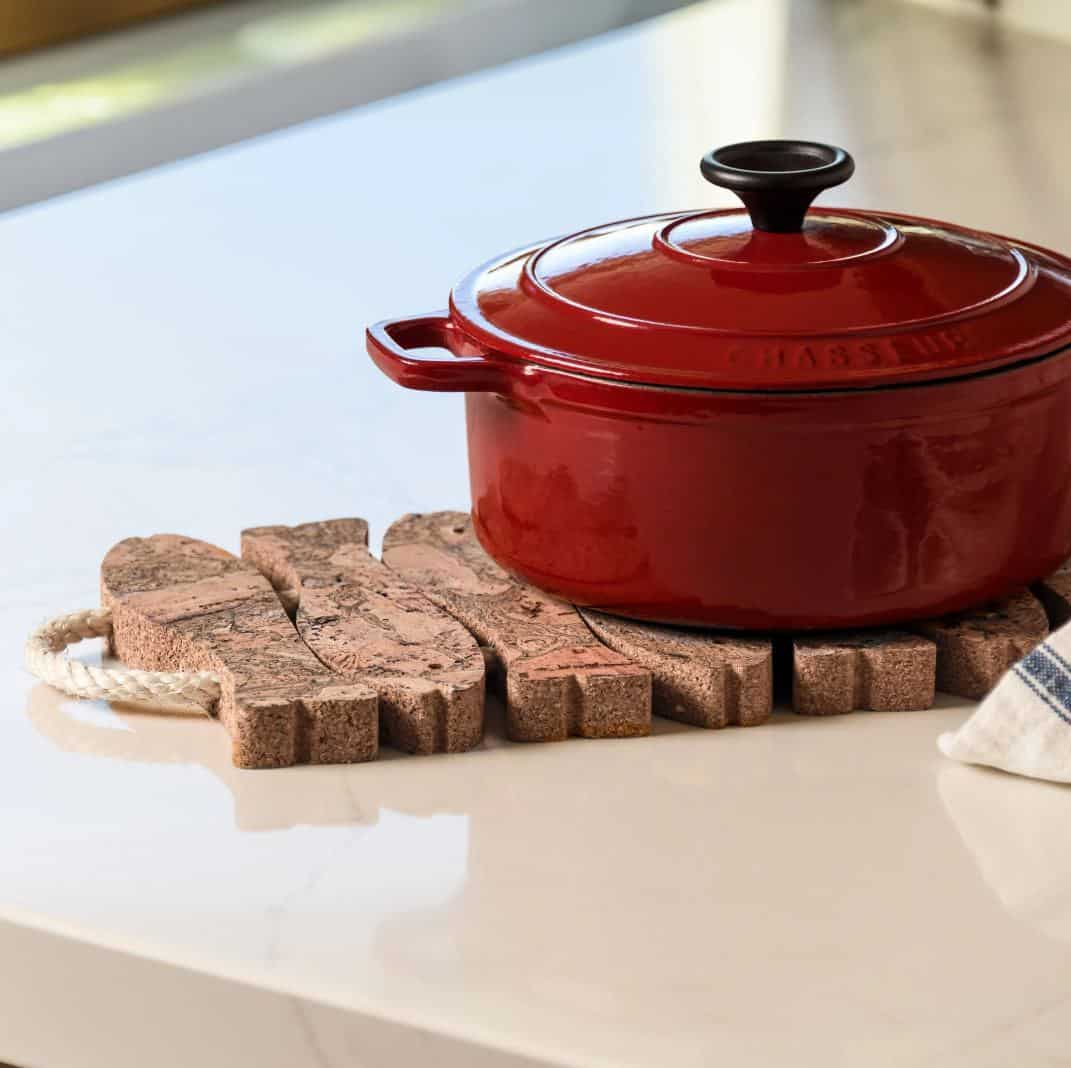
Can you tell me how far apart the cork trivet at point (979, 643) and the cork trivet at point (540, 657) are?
0.52 feet

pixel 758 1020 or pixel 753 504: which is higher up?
pixel 753 504

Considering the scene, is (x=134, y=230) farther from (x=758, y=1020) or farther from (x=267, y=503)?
(x=758, y=1020)

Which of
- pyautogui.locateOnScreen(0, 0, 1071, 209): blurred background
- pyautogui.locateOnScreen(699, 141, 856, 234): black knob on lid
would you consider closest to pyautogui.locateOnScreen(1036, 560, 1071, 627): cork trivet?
pyautogui.locateOnScreen(699, 141, 856, 234): black knob on lid

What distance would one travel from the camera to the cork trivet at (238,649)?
2.87ft

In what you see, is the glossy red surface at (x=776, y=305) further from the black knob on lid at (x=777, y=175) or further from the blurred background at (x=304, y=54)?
the blurred background at (x=304, y=54)

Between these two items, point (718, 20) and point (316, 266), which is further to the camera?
point (718, 20)

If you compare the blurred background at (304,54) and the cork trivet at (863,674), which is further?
the blurred background at (304,54)

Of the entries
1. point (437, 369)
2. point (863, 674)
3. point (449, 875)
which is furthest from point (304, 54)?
point (449, 875)

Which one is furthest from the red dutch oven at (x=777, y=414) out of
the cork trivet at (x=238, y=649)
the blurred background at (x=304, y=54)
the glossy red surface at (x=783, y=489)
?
the blurred background at (x=304, y=54)

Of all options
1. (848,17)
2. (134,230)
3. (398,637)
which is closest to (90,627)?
(398,637)

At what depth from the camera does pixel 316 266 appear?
193 centimetres

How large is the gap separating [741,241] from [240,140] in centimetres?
223

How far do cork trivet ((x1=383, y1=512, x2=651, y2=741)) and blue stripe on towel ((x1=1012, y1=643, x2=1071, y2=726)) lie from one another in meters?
0.18

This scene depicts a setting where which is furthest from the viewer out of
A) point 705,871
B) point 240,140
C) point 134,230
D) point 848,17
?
point 848,17
